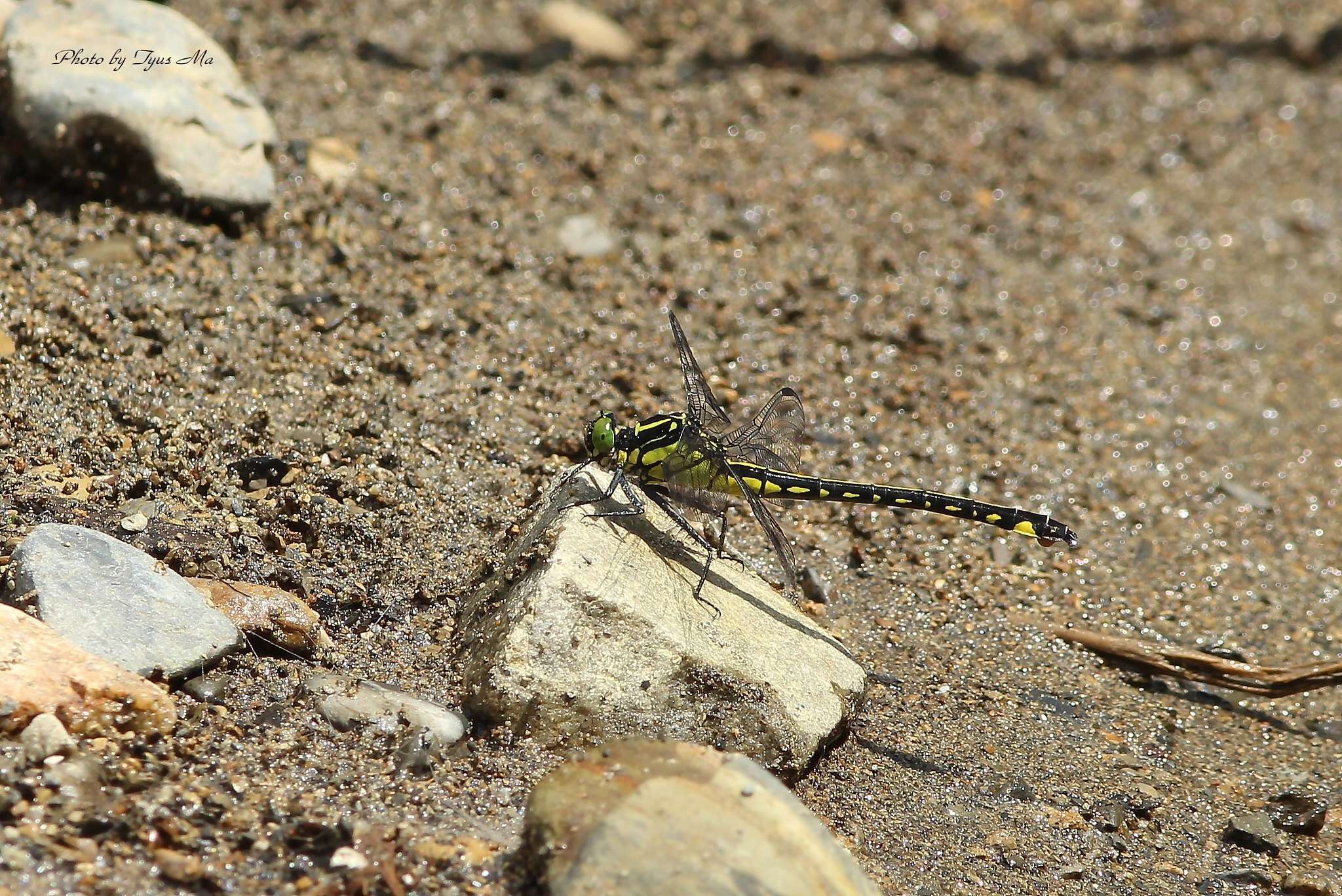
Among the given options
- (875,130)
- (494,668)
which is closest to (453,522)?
(494,668)

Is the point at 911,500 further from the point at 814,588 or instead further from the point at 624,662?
the point at 624,662

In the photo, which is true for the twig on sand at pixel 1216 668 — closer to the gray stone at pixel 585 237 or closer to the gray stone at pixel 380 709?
the gray stone at pixel 380 709

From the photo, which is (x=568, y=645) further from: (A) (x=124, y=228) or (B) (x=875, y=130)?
(B) (x=875, y=130)

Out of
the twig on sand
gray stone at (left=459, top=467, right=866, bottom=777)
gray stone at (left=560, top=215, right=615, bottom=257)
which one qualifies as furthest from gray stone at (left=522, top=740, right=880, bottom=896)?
gray stone at (left=560, top=215, right=615, bottom=257)

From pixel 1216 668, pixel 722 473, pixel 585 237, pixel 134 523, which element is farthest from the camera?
pixel 585 237

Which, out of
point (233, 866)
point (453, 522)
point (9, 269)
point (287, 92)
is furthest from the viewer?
point (287, 92)

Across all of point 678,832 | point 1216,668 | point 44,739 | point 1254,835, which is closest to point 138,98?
point 44,739

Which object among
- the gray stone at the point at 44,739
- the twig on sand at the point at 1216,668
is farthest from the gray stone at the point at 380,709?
the twig on sand at the point at 1216,668

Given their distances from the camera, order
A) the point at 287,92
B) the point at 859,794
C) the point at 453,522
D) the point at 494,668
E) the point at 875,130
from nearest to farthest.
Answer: the point at 494,668 → the point at 859,794 → the point at 453,522 → the point at 287,92 → the point at 875,130
